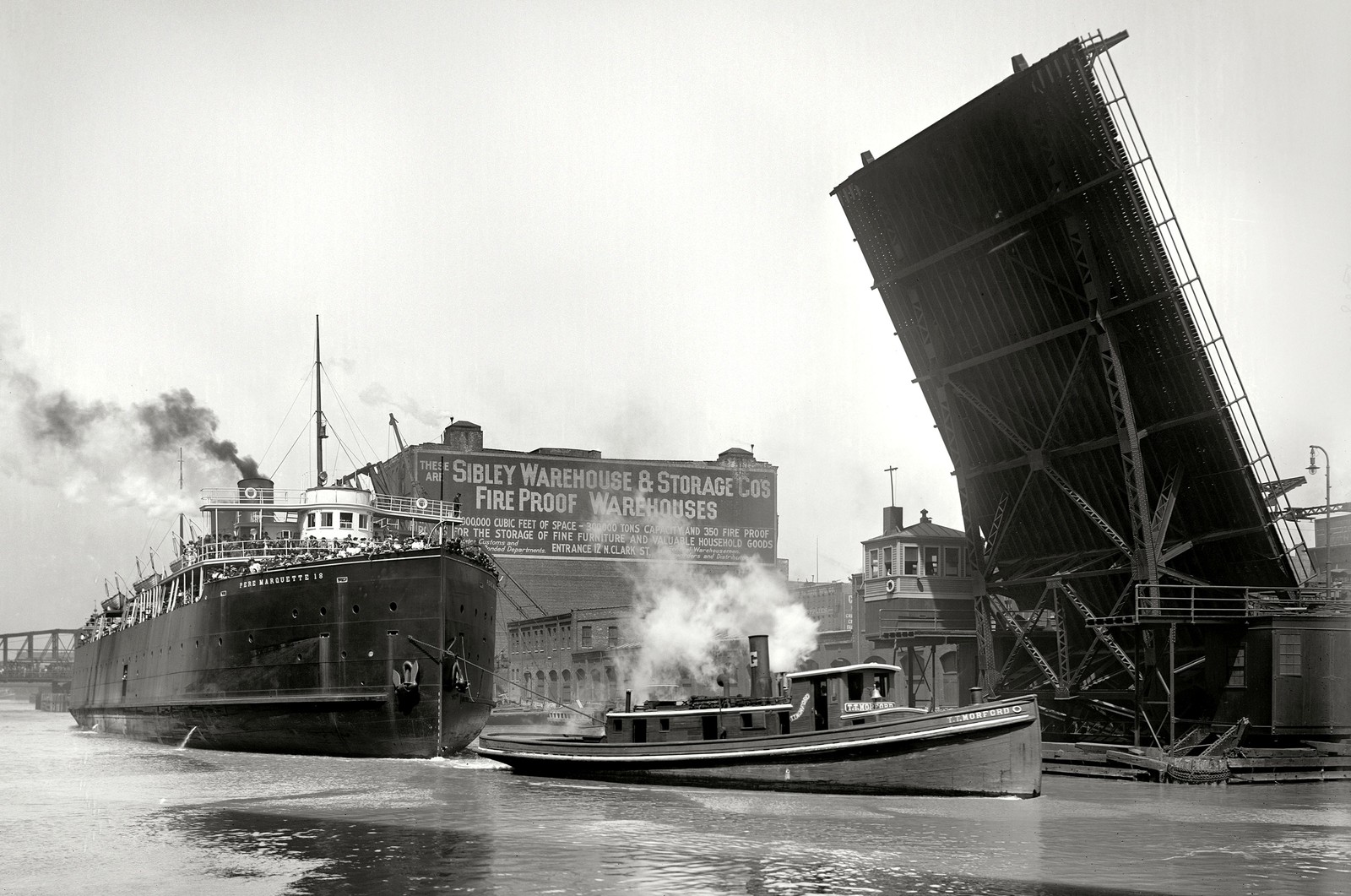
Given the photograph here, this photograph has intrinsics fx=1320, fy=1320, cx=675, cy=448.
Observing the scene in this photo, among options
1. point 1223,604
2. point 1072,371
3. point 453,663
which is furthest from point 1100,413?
point 453,663

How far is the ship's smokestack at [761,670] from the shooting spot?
3369 centimetres

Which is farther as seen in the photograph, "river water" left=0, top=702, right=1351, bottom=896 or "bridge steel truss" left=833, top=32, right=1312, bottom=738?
"bridge steel truss" left=833, top=32, right=1312, bottom=738

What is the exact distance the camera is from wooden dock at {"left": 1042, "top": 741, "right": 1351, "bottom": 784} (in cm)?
3250

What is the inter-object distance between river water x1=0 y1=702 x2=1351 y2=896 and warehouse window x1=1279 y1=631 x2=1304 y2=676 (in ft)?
10.8

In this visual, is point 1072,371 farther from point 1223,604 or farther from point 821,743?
point 821,743

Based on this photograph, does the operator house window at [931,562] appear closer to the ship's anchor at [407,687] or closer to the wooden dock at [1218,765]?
the wooden dock at [1218,765]

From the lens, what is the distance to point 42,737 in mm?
65375

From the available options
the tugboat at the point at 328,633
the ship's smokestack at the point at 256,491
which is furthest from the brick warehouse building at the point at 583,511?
the tugboat at the point at 328,633

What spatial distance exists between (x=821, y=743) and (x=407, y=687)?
42.4ft

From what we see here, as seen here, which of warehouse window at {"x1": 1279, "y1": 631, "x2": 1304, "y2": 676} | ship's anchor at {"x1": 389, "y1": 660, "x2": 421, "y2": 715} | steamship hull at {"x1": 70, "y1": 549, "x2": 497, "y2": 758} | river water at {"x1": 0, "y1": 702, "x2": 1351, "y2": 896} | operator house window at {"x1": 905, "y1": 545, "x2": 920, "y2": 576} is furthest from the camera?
operator house window at {"x1": 905, "y1": 545, "x2": 920, "y2": 576}

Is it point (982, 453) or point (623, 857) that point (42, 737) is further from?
point (623, 857)

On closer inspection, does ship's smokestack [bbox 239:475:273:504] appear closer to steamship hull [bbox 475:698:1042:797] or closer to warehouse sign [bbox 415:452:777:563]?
steamship hull [bbox 475:698:1042:797]

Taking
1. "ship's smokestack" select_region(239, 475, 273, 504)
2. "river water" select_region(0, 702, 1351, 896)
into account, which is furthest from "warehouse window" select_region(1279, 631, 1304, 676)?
"ship's smokestack" select_region(239, 475, 273, 504)

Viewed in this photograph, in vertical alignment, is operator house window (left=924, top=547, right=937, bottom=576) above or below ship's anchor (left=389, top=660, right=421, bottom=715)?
above
